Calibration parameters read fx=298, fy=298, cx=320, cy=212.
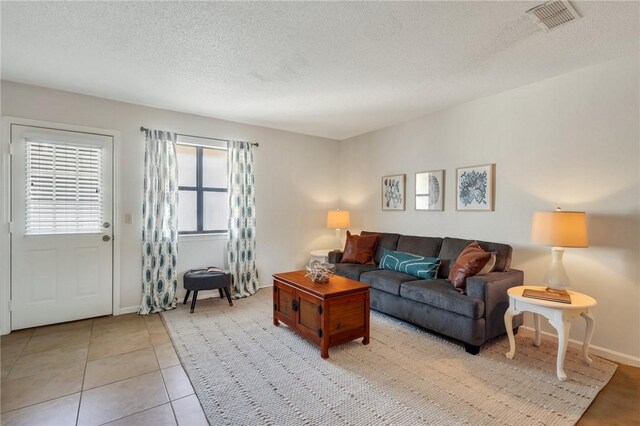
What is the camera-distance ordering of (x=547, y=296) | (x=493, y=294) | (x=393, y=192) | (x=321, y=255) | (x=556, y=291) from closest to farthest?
(x=547, y=296), (x=556, y=291), (x=493, y=294), (x=393, y=192), (x=321, y=255)

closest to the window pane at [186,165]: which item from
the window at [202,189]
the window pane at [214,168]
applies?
the window at [202,189]

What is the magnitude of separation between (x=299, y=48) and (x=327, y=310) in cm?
221

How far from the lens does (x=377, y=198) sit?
16.0ft

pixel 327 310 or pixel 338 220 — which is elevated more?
pixel 338 220

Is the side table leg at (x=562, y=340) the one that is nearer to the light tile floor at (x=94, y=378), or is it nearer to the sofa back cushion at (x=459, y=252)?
the sofa back cushion at (x=459, y=252)

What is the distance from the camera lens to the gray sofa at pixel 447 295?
262 cm

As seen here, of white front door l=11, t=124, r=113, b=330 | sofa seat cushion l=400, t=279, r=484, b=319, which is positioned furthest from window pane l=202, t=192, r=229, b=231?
sofa seat cushion l=400, t=279, r=484, b=319

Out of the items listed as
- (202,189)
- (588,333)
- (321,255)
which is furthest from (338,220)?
(588,333)

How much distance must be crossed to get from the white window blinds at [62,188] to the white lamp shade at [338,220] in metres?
3.15

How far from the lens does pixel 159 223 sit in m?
3.83

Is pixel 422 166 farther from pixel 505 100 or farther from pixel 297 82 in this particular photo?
pixel 297 82

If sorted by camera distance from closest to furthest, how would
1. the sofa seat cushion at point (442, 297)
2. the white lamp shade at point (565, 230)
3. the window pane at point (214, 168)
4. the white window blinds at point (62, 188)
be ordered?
the white lamp shade at point (565, 230) → the sofa seat cushion at point (442, 297) → the white window blinds at point (62, 188) → the window pane at point (214, 168)

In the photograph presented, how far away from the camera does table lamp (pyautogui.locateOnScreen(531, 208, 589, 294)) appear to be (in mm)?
2381

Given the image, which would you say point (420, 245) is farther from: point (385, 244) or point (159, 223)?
point (159, 223)
